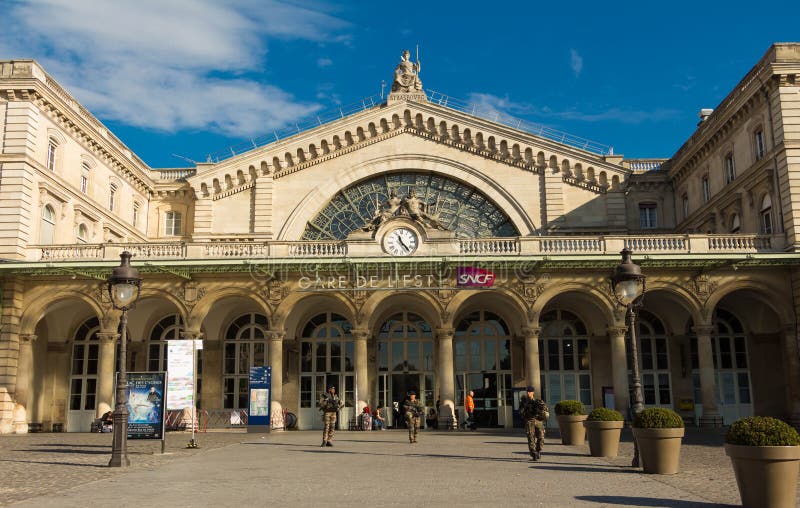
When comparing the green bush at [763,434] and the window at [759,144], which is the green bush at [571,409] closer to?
the green bush at [763,434]

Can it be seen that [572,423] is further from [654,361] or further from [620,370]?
[654,361]

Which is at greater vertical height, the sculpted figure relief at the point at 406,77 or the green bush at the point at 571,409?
the sculpted figure relief at the point at 406,77

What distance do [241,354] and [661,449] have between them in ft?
87.0

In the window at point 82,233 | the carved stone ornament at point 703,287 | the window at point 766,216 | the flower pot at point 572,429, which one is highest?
the window at point 82,233

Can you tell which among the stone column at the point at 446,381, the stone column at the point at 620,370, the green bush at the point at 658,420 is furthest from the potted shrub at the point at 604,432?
the stone column at the point at 446,381

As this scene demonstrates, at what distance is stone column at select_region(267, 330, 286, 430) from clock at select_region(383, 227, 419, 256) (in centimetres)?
624

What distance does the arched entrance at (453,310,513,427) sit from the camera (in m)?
38.0

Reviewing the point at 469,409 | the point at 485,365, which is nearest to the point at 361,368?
the point at 469,409

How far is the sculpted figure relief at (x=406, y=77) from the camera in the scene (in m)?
44.9

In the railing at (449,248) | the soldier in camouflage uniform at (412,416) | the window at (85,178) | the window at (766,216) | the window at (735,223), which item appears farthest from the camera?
the window at (85,178)

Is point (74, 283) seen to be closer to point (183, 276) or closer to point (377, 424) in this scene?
point (183, 276)

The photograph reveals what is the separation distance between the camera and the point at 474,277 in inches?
1340

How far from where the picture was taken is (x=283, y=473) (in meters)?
16.6

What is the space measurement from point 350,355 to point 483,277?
28.4 ft
